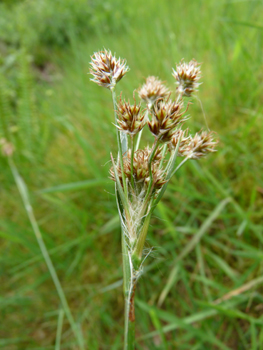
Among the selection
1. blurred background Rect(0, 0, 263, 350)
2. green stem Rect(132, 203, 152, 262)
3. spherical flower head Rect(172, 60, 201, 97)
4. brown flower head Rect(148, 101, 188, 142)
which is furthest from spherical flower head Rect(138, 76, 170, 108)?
blurred background Rect(0, 0, 263, 350)

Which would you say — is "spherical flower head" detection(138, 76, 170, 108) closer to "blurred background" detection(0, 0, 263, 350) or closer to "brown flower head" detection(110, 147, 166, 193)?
"brown flower head" detection(110, 147, 166, 193)

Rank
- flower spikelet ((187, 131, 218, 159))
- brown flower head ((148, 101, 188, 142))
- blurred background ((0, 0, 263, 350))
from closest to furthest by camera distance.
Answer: brown flower head ((148, 101, 188, 142)) < flower spikelet ((187, 131, 218, 159)) < blurred background ((0, 0, 263, 350))

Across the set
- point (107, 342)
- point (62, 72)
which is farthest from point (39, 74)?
point (107, 342)

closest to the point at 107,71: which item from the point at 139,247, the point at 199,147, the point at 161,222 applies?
the point at 199,147

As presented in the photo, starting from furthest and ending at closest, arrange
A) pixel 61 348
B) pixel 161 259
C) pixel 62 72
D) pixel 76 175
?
pixel 62 72 < pixel 76 175 < pixel 61 348 < pixel 161 259

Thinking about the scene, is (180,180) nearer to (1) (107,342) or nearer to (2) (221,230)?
(2) (221,230)

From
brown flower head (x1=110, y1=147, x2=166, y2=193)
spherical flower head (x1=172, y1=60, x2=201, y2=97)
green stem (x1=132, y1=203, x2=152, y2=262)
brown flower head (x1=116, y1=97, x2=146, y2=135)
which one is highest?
spherical flower head (x1=172, y1=60, x2=201, y2=97)
